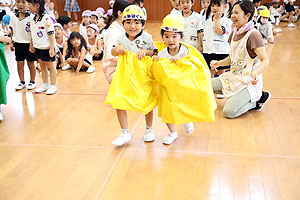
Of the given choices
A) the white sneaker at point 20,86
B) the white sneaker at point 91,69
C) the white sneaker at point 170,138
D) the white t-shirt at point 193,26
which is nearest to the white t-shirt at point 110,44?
the white t-shirt at point 193,26

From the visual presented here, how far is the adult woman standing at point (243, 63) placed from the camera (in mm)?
3266

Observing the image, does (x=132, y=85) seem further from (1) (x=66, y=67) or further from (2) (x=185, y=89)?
(1) (x=66, y=67)

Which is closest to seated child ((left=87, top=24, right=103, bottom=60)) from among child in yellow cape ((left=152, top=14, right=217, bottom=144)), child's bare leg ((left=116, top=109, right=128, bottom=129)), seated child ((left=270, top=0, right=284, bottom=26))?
child's bare leg ((left=116, top=109, right=128, bottom=129))

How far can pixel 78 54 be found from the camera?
5453 mm

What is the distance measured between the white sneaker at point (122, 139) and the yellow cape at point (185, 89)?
0.43m

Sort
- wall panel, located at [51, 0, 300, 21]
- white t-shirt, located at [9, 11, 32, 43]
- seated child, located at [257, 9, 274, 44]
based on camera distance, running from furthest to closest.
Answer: wall panel, located at [51, 0, 300, 21] < seated child, located at [257, 9, 274, 44] < white t-shirt, located at [9, 11, 32, 43]

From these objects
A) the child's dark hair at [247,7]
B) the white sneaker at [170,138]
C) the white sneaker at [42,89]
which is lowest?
the white sneaker at [170,138]

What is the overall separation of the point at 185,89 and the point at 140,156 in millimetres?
648

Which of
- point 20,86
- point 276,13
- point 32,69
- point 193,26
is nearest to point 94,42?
point 32,69

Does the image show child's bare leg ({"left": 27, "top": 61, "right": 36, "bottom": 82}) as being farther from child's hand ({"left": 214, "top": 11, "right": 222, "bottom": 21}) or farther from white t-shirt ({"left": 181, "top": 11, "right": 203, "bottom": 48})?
child's hand ({"left": 214, "top": 11, "right": 222, "bottom": 21})

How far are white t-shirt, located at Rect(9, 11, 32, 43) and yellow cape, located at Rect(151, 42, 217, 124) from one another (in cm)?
230

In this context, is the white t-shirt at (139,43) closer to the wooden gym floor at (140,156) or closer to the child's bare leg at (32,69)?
the wooden gym floor at (140,156)

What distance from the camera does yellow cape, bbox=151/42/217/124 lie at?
2.60m

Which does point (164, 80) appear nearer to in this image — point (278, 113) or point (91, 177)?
point (91, 177)
